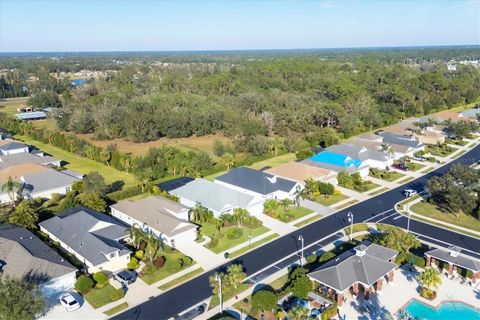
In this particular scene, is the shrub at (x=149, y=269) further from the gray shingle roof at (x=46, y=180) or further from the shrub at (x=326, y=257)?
the gray shingle roof at (x=46, y=180)

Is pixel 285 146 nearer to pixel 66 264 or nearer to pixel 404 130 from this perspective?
pixel 404 130

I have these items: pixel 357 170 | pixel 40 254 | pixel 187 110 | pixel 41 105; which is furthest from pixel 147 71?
pixel 40 254

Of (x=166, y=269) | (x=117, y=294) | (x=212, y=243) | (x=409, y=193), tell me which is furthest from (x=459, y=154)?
(x=117, y=294)

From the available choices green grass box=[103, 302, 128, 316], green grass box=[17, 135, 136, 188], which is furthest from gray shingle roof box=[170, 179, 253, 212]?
green grass box=[103, 302, 128, 316]

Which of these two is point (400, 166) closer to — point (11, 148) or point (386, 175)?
point (386, 175)

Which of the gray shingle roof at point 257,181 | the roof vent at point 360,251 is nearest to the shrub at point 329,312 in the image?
the roof vent at point 360,251

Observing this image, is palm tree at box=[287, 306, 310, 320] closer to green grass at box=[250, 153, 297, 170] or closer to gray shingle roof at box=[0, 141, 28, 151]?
green grass at box=[250, 153, 297, 170]
